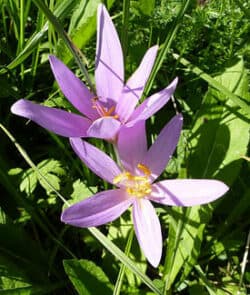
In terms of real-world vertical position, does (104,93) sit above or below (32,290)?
above

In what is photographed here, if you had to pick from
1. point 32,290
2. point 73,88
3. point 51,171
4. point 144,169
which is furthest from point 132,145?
point 32,290

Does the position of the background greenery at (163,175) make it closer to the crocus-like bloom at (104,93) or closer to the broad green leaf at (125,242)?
the broad green leaf at (125,242)

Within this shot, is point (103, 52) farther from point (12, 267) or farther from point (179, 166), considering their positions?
point (12, 267)

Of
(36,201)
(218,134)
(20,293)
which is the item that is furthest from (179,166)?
(20,293)

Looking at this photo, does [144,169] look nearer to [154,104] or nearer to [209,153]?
[154,104]

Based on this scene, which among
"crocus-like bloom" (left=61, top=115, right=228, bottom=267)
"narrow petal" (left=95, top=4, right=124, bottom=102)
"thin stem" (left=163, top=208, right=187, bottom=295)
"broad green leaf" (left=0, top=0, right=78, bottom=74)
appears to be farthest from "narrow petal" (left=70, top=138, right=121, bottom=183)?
"broad green leaf" (left=0, top=0, right=78, bottom=74)

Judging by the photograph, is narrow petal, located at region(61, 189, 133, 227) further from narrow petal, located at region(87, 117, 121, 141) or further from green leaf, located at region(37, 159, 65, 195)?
green leaf, located at region(37, 159, 65, 195)
